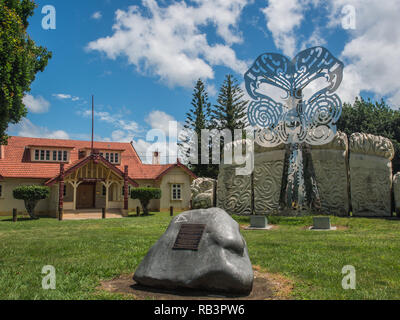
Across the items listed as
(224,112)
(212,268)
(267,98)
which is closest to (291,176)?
(267,98)

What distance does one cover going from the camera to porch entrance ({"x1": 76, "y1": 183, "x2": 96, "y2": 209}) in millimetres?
27344

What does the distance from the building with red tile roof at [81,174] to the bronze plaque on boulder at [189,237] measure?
1830cm

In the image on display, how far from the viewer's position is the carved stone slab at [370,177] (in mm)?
13727

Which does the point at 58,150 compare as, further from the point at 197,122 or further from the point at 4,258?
the point at 4,258

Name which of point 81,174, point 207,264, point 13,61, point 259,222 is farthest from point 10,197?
point 207,264

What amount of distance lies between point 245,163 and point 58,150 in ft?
56.1

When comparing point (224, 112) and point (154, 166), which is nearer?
point (154, 166)

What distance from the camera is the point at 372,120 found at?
29.2 metres

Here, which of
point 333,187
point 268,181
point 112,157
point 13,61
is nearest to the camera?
point 13,61

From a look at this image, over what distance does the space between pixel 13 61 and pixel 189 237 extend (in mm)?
8487

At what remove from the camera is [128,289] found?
514cm

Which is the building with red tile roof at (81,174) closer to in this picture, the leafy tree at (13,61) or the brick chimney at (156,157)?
the brick chimney at (156,157)

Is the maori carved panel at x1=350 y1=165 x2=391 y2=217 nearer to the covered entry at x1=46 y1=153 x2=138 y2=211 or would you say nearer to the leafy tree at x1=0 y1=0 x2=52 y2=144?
the leafy tree at x1=0 y1=0 x2=52 y2=144

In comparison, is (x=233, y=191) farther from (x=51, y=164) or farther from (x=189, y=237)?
(x=51, y=164)
